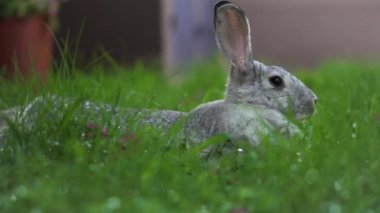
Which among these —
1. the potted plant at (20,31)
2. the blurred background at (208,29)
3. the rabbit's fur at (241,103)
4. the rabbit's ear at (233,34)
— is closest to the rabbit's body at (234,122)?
the rabbit's fur at (241,103)

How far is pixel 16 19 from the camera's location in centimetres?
691

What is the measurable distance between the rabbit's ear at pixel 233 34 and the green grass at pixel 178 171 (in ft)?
1.50

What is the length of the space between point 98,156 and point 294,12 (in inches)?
332

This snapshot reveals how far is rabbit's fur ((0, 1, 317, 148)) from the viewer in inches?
150

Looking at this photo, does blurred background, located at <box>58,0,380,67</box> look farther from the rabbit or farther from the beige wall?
the rabbit

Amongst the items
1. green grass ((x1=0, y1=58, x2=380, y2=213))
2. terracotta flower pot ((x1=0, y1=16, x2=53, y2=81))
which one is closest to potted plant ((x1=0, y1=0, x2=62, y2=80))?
terracotta flower pot ((x1=0, y1=16, x2=53, y2=81))

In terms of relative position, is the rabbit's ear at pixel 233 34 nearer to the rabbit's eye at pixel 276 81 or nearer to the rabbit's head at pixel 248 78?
the rabbit's head at pixel 248 78

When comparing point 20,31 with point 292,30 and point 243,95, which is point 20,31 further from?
point 292,30

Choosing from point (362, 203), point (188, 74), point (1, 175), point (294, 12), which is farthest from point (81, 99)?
point (294, 12)

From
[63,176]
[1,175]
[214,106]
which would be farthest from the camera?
[214,106]

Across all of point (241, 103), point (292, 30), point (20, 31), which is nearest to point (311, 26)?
point (292, 30)

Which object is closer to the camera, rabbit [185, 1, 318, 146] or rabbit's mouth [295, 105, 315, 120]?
rabbit [185, 1, 318, 146]

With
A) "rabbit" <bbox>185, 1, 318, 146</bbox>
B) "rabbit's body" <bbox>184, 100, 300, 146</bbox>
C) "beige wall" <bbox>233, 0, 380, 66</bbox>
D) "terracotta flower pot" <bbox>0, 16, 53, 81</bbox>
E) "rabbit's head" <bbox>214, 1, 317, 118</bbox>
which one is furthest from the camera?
"beige wall" <bbox>233, 0, 380, 66</bbox>

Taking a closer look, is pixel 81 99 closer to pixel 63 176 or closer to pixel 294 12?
pixel 63 176
